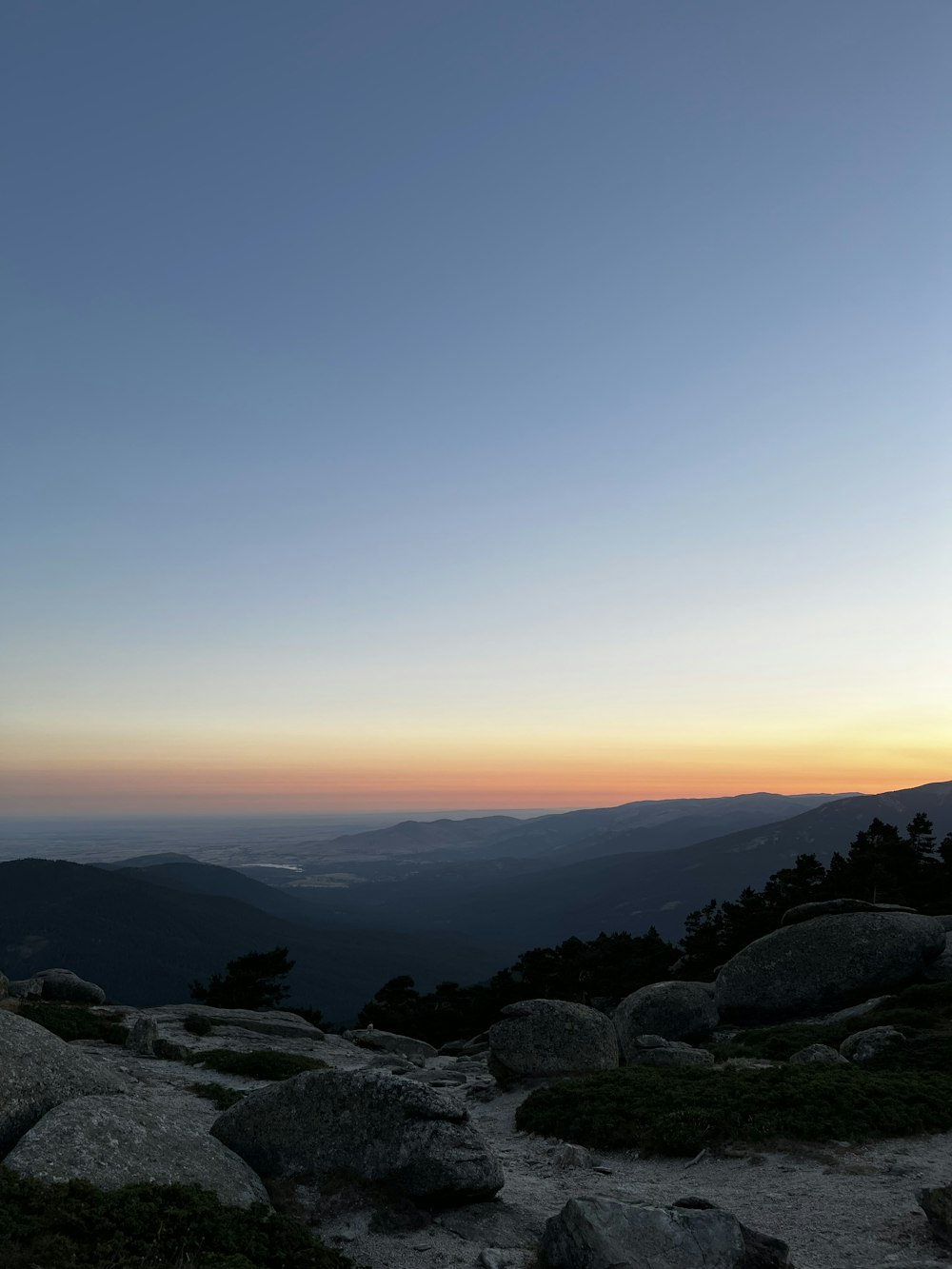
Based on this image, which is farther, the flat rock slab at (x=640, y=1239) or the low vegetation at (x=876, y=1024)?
the low vegetation at (x=876, y=1024)

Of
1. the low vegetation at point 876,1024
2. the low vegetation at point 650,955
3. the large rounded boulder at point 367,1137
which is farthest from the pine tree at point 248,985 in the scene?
the large rounded boulder at point 367,1137

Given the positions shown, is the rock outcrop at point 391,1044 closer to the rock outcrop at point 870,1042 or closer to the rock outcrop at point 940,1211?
the rock outcrop at point 870,1042

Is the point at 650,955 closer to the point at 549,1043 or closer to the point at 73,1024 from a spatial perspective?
the point at 549,1043

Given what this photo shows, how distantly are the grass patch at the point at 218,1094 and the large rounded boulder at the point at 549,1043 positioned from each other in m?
10.7

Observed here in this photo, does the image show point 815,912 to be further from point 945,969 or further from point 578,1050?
point 578,1050

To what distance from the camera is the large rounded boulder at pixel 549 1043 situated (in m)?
28.5

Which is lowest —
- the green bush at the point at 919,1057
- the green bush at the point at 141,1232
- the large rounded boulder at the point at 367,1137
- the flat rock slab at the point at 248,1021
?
the flat rock slab at the point at 248,1021

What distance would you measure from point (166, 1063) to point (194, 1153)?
17902 mm

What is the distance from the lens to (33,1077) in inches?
596

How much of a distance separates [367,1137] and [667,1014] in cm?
2864

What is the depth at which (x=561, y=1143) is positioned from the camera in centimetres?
2038

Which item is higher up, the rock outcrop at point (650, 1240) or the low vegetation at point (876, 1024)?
the rock outcrop at point (650, 1240)

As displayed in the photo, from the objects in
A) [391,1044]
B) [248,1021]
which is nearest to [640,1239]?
[391,1044]

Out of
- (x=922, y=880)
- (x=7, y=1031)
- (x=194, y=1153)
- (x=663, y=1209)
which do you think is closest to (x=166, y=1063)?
(x=7, y=1031)
